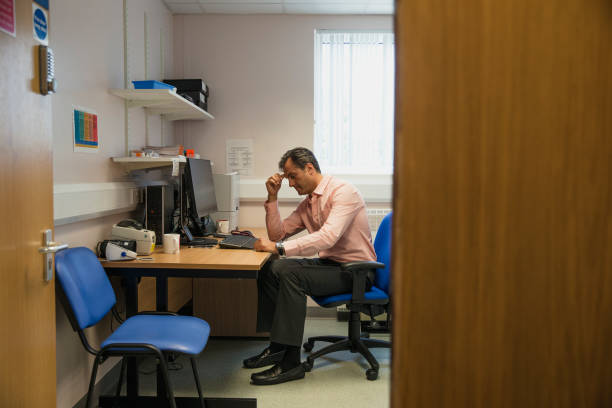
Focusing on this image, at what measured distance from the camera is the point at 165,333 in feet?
5.99

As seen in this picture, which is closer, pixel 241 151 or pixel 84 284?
pixel 84 284

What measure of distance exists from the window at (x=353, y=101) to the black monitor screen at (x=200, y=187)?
1197mm

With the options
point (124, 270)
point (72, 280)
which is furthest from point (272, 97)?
point (72, 280)

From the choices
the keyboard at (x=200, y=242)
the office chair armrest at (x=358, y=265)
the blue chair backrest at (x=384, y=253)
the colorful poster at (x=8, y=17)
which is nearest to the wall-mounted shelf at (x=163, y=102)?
the keyboard at (x=200, y=242)

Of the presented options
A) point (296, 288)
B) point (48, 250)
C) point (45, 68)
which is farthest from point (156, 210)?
point (45, 68)

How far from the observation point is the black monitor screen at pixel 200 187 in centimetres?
267

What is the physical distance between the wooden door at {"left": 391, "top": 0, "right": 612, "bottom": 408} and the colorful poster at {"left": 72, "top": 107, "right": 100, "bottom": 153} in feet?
6.44

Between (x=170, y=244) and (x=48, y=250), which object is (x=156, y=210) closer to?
(x=170, y=244)

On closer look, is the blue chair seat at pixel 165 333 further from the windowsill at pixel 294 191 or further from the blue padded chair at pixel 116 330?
the windowsill at pixel 294 191

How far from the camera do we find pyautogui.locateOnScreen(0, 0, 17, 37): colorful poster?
3.98ft

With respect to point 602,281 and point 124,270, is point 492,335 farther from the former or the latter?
point 124,270

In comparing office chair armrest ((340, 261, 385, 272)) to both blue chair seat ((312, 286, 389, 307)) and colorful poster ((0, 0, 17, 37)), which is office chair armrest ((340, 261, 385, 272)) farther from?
colorful poster ((0, 0, 17, 37))

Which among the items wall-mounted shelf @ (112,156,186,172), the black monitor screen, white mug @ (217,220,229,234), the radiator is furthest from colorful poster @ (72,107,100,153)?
the radiator

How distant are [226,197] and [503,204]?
118 inches
